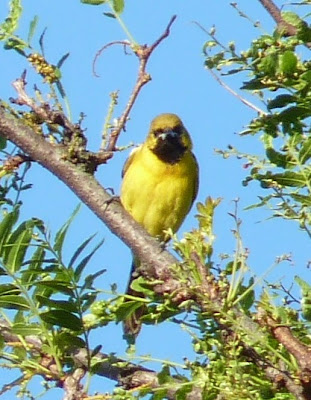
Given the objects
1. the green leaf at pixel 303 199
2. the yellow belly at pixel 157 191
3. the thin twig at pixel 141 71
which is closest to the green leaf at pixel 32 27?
the thin twig at pixel 141 71

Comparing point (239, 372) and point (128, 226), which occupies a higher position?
point (128, 226)

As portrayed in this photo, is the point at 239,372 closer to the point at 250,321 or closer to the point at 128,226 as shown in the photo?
the point at 250,321

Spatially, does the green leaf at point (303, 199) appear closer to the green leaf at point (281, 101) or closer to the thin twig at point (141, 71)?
the green leaf at point (281, 101)

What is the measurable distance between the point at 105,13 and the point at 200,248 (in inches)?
25.7

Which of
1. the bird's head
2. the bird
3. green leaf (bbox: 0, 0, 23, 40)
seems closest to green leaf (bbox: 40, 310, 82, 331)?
green leaf (bbox: 0, 0, 23, 40)

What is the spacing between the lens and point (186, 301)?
1663mm

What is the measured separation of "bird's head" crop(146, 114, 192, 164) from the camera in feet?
15.0

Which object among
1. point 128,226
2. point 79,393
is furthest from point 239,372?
point 128,226

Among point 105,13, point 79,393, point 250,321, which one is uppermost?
point 105,13

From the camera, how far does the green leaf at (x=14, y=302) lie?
1796mm

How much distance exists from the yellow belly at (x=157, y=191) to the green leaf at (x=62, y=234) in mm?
2421

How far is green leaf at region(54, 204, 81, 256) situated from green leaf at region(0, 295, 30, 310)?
0.42 ft

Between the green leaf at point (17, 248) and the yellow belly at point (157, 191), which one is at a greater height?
the yellow belly at point (157, 191)

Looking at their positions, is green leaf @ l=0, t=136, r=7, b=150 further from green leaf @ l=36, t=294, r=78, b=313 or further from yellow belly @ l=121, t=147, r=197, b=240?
yellow belly @ l=121, t=147, r=197, b=240
